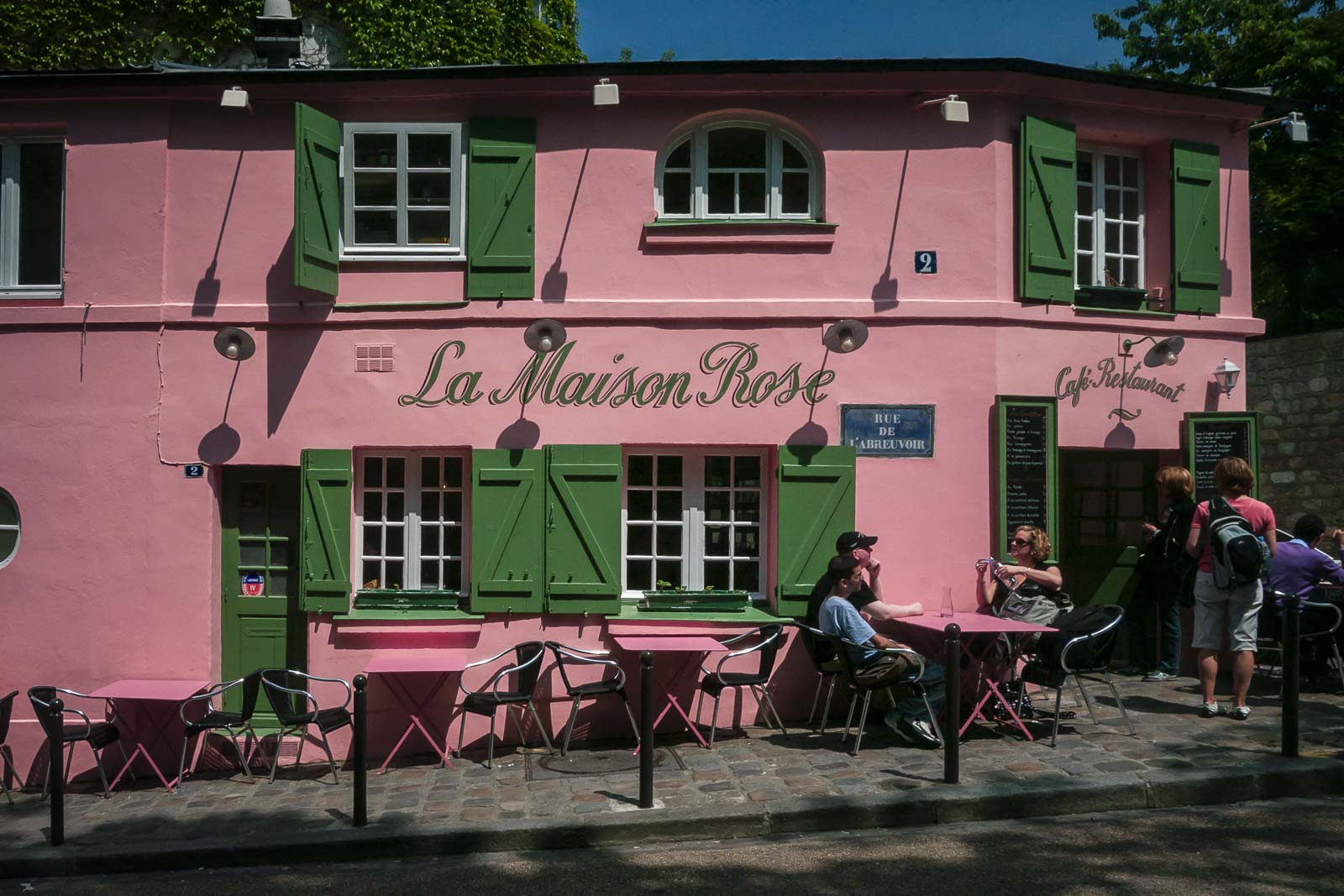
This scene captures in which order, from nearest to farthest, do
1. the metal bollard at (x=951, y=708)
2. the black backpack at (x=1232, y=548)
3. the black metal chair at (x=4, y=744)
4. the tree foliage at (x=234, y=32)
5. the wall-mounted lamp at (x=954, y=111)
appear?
the metal bollard at (x=951, y=708) → the black backpack at (x=1232, y=548) → the black metal chair at (x=4, y=744) → the wall-mounted lamp at (x=954, y=111) → the tree foliage at (x=234, y=32)

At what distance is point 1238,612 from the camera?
8.13 metres

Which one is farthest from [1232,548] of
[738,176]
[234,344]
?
[234,344]

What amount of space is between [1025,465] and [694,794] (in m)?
3.85

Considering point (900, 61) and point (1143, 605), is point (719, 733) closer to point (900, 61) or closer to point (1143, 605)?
point (1143, 605)

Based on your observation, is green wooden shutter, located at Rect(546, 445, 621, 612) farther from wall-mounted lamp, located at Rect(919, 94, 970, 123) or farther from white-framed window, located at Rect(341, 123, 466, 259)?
wall-mounted lamp, located at Rect(919, 94, 970, 123)

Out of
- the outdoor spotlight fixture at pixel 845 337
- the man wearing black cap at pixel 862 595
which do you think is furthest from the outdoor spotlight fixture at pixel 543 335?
the man wearing black cap at pixel 862 595

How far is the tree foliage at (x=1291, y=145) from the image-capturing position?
749 inches

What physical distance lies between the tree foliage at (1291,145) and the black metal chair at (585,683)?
571 inches

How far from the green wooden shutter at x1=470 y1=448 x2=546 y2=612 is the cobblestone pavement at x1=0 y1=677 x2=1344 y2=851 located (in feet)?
4.00

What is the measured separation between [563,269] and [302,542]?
3013mm

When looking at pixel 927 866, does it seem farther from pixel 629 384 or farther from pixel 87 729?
pixel 87 729

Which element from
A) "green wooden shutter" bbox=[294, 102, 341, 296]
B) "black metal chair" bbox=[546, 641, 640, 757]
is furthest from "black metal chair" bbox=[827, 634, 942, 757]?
"green wooden shutter" bbox=[294, 102, 341, 296]

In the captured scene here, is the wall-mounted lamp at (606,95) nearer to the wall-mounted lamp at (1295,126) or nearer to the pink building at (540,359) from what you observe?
the pink building at (540,359)

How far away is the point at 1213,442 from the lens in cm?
956
